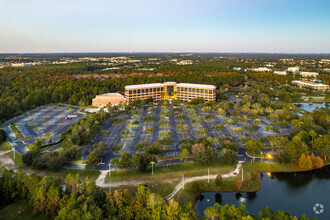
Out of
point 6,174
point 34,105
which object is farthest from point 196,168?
point 34,105

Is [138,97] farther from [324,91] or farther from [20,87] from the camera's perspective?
[324,91]

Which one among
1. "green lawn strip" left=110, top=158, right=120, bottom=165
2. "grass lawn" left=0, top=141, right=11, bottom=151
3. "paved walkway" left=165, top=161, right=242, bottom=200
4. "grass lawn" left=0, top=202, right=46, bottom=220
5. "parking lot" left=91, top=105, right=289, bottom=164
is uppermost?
"parking lot" left=91, top=105, right=289, bottom=164

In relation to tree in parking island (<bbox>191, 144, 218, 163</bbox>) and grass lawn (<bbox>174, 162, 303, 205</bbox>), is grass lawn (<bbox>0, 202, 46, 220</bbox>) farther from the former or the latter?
tree in parking island (<bbox>191, 144, 218, 163</bbox>)

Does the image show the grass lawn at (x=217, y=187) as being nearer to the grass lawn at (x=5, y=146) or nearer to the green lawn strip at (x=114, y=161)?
the green lawn strip at (x=114, y=161)

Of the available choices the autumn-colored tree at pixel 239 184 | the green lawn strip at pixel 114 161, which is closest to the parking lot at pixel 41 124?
the green lawn strip at pixel 114 161

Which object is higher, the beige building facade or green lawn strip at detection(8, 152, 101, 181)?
the beige building facade

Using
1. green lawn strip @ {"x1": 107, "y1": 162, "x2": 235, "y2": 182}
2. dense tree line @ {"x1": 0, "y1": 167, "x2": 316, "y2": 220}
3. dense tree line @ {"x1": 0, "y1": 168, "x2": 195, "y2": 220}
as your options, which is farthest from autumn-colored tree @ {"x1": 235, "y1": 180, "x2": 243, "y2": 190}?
dense tree line @ {"x1": 0, "y1": 168, "x2": 195, "y2": 220}

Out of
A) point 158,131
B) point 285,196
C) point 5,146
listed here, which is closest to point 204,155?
point 285,196
